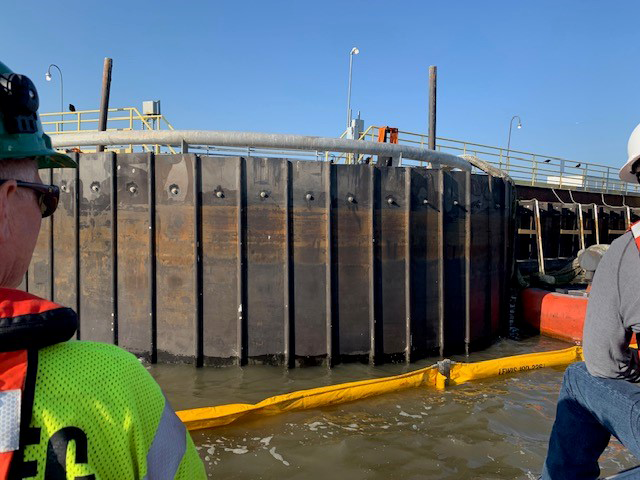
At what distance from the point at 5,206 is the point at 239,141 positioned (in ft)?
24.6

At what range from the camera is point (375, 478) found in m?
4.26

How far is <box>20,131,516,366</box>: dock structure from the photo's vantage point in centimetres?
739

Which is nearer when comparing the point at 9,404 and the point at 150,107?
the point at 9,404

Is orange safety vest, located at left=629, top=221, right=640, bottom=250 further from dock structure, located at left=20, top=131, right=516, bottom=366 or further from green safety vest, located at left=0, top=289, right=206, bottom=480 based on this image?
dock structure, located at left=20, top=131, right=516, bottom=366

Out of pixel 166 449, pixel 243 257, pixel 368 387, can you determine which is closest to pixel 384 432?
pixel 368 387

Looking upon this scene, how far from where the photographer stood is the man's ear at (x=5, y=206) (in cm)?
91

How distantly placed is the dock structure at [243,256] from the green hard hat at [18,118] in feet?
20.7

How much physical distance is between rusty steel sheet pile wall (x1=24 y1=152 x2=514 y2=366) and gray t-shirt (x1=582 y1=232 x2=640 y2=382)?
5.30 metres

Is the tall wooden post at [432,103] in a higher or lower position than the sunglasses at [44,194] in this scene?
higher

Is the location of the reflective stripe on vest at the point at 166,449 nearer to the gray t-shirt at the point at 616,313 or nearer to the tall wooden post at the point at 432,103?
the gray t-shirt at the point at 616,313

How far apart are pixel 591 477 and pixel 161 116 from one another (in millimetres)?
13283

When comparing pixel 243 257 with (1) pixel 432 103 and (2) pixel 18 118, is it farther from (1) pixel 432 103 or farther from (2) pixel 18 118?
(1) pixel 432 103

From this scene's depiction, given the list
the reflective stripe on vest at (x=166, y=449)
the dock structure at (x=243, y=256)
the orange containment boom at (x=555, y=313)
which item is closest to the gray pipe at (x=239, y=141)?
the dock structure at (x=243, y=256)

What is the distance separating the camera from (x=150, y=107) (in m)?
13.7
